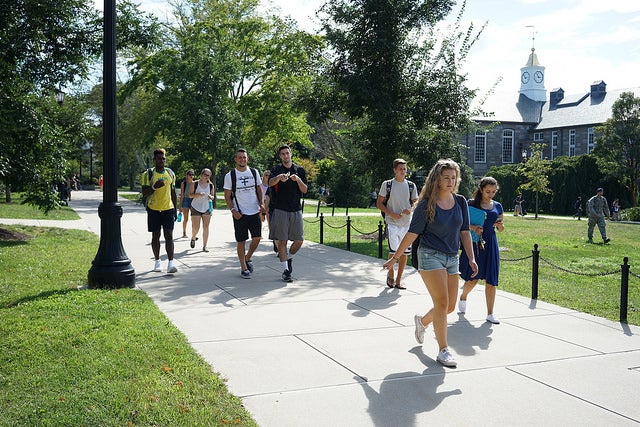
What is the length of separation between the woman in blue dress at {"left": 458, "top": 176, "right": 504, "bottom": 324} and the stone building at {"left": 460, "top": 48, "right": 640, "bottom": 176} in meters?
64.6

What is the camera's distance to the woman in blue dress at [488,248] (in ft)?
23.8

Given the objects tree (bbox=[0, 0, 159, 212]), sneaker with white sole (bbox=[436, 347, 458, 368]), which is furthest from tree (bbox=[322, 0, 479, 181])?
sneaker with white sole (bbox=[436, 347, 458, 368])

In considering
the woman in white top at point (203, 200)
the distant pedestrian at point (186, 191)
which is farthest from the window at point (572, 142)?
the woman in white top at point (203, 200)

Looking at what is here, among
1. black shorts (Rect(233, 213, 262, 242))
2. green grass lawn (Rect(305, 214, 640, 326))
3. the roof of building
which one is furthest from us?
the roof of building

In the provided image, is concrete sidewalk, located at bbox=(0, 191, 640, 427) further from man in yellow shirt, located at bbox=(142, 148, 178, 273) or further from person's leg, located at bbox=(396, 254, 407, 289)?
man in yellow shirt, located at bbox=(142, 148, 178, 273)

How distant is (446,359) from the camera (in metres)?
5.43

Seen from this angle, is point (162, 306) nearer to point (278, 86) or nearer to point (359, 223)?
point (359, 223)

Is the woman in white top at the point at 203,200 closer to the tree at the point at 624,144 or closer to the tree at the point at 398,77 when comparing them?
the tree at the point at 398,77

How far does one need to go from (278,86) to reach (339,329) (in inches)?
1348

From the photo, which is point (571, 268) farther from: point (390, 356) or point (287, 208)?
point (390, 356)

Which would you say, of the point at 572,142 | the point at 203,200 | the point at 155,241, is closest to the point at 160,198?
the point at 155,241

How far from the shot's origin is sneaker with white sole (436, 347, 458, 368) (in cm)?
539

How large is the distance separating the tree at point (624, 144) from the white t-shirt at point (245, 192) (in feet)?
141

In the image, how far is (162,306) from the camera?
7602mm
